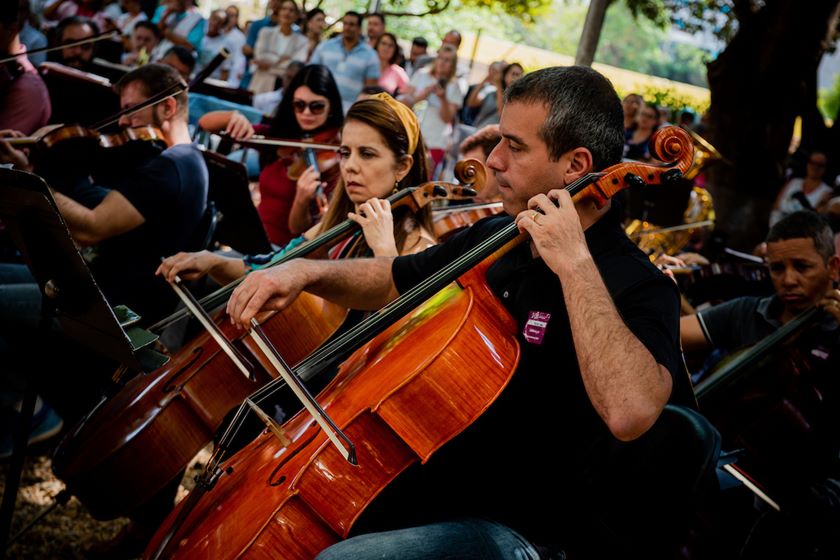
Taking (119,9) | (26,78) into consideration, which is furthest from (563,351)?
(119,9)

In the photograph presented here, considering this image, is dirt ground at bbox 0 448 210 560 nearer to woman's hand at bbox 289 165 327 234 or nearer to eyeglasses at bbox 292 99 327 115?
woman's hand at bbox 289 165 327 234

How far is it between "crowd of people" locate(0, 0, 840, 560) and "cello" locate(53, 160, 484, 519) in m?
0.09

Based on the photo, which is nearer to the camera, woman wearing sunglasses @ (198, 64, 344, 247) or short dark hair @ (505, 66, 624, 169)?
short dark hair @ (505, 66, 624, 169)

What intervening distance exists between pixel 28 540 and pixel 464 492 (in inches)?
73.0

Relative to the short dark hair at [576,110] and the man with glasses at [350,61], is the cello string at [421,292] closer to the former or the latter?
the short dark hair at [576,110]

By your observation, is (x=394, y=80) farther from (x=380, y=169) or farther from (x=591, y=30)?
(x=380, y=169)

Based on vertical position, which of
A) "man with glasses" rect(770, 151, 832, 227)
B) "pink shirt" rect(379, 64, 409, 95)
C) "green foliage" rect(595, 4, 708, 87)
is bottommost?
"green foliage" rect(595, 4, 708, 87)

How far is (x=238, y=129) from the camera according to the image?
4641mm

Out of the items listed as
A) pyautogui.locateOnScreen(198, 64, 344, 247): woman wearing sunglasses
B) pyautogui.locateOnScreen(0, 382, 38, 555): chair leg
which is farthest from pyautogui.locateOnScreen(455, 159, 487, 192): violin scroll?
pyautogui.locateOnScreen(198, 64, 344, 247): woman wearing sunglasses

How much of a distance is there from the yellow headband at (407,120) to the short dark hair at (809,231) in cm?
164

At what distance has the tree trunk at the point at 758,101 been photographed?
809cm

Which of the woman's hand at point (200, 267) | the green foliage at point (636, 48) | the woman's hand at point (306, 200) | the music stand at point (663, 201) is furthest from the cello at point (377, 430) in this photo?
the green foliage at point (636, 48)

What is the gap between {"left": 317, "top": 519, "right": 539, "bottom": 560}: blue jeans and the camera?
159 centimetres

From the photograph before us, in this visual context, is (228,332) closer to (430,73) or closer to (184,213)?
(184,213)
